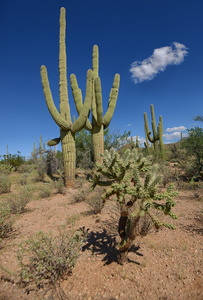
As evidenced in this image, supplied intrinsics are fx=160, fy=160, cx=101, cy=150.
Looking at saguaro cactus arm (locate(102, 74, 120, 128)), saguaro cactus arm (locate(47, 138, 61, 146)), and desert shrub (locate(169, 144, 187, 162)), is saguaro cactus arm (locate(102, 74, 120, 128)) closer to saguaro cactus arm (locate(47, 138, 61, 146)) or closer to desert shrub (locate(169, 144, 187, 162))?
saguaro cactus arm (locate(47, 138, 61, 146))

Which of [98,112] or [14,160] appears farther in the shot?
[14,160]

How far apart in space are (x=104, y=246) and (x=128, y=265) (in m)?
0.67

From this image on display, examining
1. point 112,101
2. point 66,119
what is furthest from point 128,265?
point 112,101

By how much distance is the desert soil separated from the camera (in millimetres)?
2152

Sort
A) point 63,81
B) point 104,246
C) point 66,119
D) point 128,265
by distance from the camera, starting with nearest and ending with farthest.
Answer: point 128,265 < point 104,246 < point 66,119 < point 63,81

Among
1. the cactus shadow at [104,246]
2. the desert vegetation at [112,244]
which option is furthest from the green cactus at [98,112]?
the cactus shadow at [104,246]

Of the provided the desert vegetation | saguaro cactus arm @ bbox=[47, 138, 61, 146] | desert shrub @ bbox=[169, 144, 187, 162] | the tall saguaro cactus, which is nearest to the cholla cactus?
the desert vegetation

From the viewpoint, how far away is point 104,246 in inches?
125

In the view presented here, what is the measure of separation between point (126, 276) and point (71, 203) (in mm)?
3944

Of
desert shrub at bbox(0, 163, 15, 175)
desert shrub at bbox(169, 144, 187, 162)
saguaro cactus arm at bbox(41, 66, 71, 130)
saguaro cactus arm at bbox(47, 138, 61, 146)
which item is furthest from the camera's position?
desert shrub at bbox(169, 144, 187, 162)

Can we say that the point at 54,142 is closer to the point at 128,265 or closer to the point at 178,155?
the point at 128,265

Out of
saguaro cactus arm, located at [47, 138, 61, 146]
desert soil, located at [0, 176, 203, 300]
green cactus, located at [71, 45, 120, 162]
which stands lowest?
desert soil, located at [0, 176, 203, 300]

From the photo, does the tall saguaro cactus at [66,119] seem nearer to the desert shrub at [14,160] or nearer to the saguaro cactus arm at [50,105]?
the saguaro cactus arm at [50,105]

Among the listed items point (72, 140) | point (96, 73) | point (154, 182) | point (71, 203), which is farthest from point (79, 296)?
point (96, 73)
